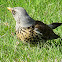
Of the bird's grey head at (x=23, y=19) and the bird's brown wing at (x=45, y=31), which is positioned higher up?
the bird's grey head at (x=23, y=19)

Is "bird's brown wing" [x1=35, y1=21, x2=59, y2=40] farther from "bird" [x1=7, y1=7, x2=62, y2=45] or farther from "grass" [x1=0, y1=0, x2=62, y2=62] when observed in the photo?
"grass" [x1=0, y1=0, x2=62, y2=62]

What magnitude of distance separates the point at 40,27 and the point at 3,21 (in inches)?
76.9

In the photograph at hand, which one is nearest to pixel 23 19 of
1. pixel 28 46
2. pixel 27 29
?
pixel 27 29

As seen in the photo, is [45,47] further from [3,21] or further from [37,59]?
[3,21]

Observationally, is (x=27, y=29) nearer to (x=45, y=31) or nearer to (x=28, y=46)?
(x=28, y=46)

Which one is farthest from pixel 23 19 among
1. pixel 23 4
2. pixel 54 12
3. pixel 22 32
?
pixel 23 4

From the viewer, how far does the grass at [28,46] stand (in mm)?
3828

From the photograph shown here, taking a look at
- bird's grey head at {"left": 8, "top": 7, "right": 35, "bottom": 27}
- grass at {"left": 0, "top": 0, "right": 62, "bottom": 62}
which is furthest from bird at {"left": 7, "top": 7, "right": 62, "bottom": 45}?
grass at {"left": 0, "top": 0, "right": 62, "bottom": 62}

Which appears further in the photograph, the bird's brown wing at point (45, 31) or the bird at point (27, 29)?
the bird's brown wing at point (45, 31)

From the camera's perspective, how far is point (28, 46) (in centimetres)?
427

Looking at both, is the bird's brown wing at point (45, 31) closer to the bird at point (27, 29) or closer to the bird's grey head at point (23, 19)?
the bird at point (27, 29)

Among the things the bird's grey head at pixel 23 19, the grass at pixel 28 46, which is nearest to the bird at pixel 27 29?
the bird's grey head at pixel 23 19

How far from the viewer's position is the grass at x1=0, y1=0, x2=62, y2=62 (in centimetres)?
383

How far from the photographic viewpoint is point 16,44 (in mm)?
4527
